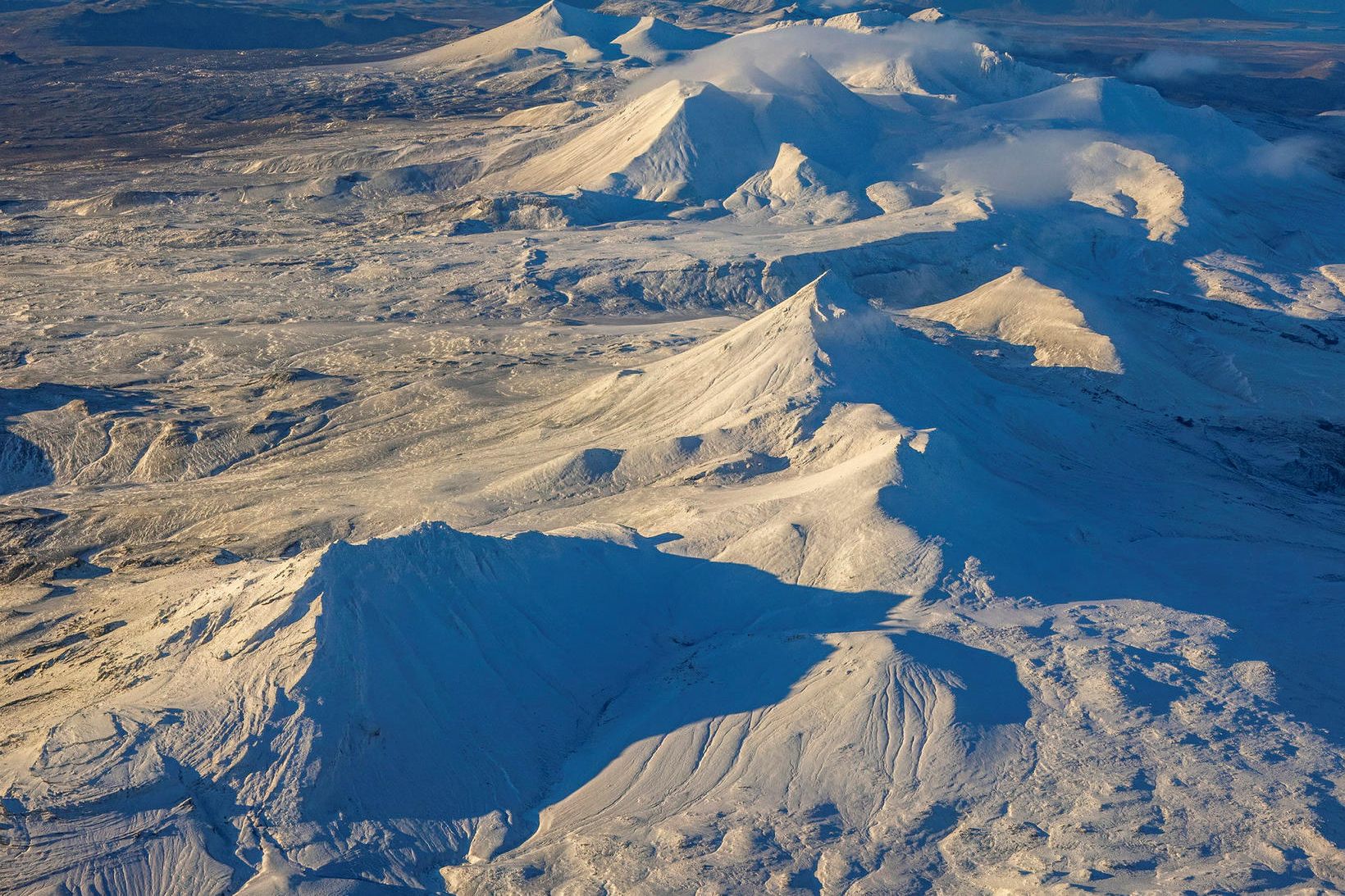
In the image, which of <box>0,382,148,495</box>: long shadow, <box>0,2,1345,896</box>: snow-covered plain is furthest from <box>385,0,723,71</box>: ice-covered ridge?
<box>0,382,148,495</box>: long shadow

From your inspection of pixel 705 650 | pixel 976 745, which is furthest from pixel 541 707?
pixel 976 745

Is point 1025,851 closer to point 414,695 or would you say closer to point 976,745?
point 976,745

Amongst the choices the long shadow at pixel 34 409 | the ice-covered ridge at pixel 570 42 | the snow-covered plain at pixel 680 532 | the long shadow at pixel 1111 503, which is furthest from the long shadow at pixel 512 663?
the ice-covered ridge at pixel 570 42

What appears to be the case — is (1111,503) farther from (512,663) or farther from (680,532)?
(512,663)

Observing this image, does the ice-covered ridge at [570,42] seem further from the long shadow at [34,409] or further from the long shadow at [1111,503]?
the long shadow at [34,409]

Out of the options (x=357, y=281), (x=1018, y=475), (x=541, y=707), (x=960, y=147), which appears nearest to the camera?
(x=541, y=707)
